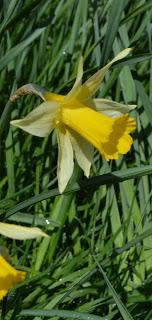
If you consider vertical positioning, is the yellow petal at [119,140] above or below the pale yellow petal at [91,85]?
below

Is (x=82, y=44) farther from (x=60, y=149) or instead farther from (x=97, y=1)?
(x=60, y=149)

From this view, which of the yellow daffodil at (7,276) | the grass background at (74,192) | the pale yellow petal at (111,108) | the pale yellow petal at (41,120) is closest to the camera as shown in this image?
the yellow daffodil at (7,276)

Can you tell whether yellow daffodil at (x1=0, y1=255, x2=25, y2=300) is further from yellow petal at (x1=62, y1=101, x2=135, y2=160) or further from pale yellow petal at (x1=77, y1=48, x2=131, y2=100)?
pale yellow petal at (x1=77, y1=48, x2=131, y2=100)

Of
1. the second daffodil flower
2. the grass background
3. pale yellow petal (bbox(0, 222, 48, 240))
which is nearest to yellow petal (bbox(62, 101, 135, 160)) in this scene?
the second daffodil flower

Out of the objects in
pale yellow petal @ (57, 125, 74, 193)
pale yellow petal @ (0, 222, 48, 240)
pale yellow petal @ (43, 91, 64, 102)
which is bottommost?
pale yellow petal @ (0, 222, 48, 240)

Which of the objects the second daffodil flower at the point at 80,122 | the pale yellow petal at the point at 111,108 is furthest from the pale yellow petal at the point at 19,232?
the pale yellow petal at the point at 111,108

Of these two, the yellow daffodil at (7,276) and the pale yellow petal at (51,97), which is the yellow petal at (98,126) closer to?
the pale yellow petal at (51,97)

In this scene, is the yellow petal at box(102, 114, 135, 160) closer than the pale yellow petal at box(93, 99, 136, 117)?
Yes

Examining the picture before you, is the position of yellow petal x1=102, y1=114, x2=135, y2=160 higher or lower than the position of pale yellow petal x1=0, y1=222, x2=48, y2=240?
higher

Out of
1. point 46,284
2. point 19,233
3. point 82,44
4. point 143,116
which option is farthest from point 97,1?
point 19,233
